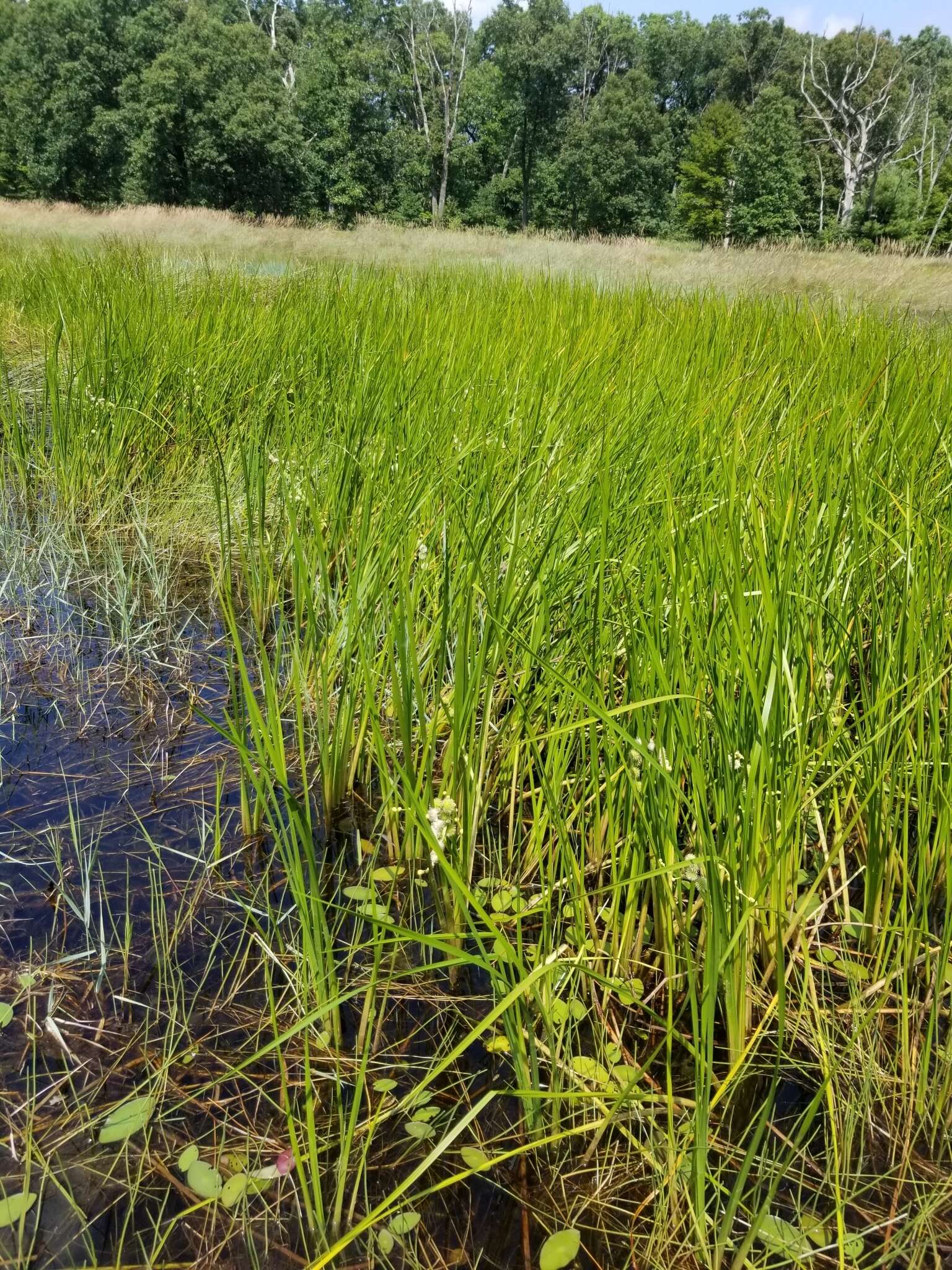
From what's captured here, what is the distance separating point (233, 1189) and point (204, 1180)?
34 mm

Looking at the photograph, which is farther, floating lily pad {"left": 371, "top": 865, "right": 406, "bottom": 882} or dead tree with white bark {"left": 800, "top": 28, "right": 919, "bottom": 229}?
dead tree with white bark {"left": 800, "top": 28, "right": 919, "bottom": 229}

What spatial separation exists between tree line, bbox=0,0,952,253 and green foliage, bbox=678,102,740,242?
123mm

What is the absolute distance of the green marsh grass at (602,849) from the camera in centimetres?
79

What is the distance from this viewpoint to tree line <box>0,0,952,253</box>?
26453 millimetres

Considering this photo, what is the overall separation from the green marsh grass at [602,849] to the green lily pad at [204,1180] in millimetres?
19

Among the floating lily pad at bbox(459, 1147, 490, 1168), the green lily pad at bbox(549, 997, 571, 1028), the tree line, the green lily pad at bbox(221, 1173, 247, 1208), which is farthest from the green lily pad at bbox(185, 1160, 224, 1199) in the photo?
the tree line

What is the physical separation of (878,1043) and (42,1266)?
3.08 feet

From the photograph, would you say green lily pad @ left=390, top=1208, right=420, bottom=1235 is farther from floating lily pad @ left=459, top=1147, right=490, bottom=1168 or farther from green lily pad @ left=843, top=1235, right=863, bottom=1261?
green lily pad @ left=843, top=1235, right=863, bottom=1261

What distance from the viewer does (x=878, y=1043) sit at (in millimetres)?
952

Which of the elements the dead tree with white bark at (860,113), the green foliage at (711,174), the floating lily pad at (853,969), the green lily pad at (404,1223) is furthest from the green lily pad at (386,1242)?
the green foliage at (711,174)

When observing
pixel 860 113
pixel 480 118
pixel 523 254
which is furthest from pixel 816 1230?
pixel 480 118

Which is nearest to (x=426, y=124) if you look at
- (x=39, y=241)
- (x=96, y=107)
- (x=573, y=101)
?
(x=573, y=101)

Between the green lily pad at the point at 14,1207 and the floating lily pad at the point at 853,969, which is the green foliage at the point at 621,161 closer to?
the floating lily pad at the point at 853,969

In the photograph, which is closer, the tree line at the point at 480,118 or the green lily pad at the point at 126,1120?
the green lily pad at the point at 126,1120
